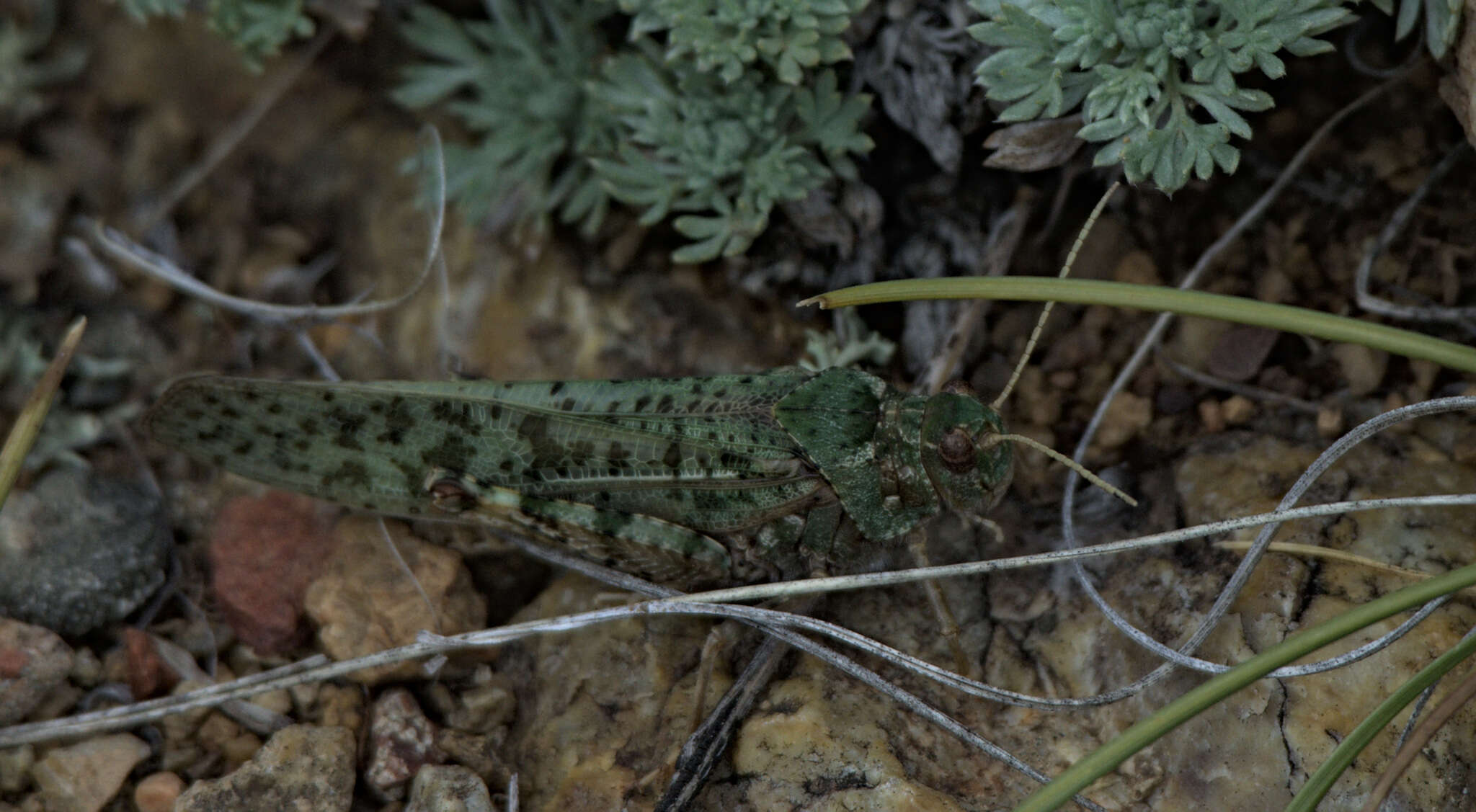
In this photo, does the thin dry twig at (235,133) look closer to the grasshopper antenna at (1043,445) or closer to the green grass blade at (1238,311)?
the grasshopper antenna at (1043,445)

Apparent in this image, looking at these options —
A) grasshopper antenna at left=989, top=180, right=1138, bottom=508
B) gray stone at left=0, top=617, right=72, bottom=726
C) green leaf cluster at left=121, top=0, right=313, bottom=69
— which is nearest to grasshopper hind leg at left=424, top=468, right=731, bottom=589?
grasshopper antenna at left=989, top=180, right=1138, bottom=508

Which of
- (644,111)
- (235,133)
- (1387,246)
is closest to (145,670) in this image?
(235,133)

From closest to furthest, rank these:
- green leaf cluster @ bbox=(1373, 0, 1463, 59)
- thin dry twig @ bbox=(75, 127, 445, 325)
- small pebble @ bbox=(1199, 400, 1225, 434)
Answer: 1. green leaf cluster @ bbox=(1373, 0, 1463, 59)
2. small pebble @ bbox=(1199, 400, 1225, 434)
3. thin dry twig @ bbox=(75, 127, 445, 325)

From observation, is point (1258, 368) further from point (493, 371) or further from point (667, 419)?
point (493, 371)

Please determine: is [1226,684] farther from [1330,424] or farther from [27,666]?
[27,666]

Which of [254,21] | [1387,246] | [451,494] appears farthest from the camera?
[254,21]

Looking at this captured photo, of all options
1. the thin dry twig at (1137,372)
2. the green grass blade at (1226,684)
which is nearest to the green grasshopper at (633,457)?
the thin dry twig at (1137,372)

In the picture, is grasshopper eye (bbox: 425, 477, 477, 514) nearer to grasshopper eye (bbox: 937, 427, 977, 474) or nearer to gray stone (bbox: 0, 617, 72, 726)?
gray stone (bbox: 0, 617, 72, 726)
